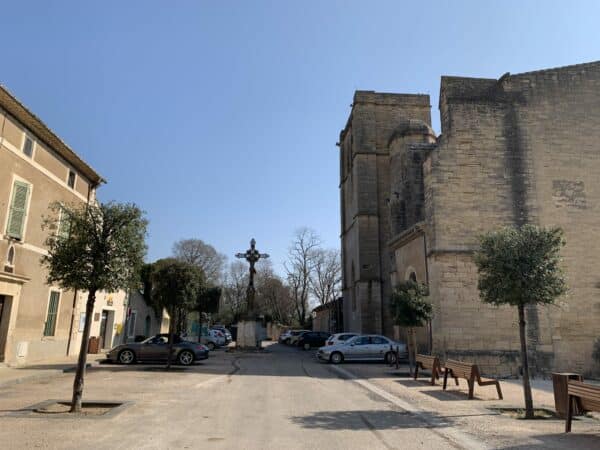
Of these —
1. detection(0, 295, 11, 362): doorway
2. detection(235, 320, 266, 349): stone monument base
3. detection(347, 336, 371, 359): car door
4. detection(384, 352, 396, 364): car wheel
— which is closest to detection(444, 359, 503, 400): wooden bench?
detection(384, 352, 396, 364): car wheel

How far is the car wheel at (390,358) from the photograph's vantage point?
19.6 metres

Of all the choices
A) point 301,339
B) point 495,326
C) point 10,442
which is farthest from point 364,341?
point 10,442

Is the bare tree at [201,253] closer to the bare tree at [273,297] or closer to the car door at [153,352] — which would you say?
the bare tree at [273,297]

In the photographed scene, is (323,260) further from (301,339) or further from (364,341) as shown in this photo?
(364,341)

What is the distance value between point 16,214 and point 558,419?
1597 centimetres

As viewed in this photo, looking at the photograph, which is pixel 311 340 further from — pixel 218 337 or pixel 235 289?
pixel 235 289

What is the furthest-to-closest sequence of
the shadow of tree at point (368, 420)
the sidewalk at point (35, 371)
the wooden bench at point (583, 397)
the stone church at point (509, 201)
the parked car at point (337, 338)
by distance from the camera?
the parked car at point (337, 338) < the stone church at point (509, 201) < the sidewalk at point (35, 371) < the shadow of tree at point (368, 420) < the wooden bench at point (583, 397)

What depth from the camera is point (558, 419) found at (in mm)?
8414

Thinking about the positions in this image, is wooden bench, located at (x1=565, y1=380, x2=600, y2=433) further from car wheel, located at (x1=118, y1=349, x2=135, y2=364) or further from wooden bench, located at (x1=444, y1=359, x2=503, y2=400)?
car wheel, located at (x1=118, y1=349, x2=135, y2=364)

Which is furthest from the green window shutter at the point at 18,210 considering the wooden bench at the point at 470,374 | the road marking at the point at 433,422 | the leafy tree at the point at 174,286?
the wooden bench at the point at 470,374

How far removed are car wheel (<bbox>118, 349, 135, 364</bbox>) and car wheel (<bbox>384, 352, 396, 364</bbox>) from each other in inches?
421

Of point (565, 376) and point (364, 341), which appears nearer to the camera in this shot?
point (565, 376)

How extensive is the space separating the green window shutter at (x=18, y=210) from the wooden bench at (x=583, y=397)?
15.6m

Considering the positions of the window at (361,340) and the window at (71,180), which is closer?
the window at (71,180)
